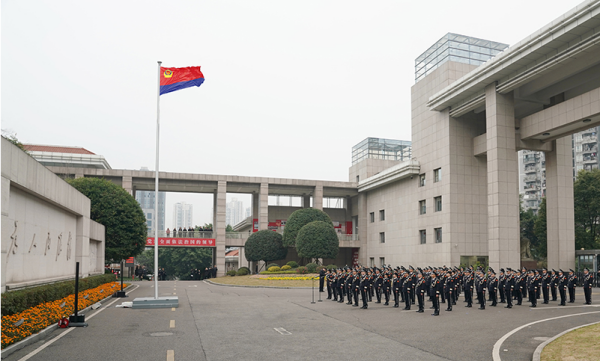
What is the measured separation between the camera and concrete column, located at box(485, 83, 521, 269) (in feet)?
99.9

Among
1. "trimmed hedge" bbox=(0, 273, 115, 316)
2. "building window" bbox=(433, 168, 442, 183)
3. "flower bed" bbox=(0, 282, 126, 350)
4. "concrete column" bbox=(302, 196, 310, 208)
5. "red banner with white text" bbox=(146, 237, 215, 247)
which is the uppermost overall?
"building window" bbox=(433, 168, 442, 183)

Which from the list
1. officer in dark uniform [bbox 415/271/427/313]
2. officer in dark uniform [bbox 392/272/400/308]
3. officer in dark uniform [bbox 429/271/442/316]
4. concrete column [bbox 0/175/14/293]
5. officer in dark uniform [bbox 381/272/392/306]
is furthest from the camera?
officer in dark uniform [bbox 381/272/392/306]

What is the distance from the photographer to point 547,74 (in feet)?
96.1

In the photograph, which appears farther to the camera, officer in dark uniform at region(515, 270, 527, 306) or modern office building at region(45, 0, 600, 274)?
modern office building at region(45, 0, 600, 274)

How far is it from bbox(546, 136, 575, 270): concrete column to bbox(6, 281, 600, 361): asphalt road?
15.9 metres

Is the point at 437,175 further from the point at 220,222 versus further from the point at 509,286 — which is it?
the point at 220,222

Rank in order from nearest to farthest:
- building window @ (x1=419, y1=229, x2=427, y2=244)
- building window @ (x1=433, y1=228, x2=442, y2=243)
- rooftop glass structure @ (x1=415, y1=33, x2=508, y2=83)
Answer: building window @ (x1=433, y1=228, x2=442, y2=243) < rooftop glass structure @ (x1=415, y1=33, x2=508, y2=83) < building window @ (x1=419, y1=229, x2=427, y2=244)

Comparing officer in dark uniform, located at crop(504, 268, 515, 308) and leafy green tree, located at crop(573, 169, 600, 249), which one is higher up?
leafy green tree, located at crop(573, 169, 600, 249)

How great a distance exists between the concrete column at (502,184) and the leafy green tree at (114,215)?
24834 millimetres

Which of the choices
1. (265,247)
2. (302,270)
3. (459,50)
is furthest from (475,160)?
(265,247)

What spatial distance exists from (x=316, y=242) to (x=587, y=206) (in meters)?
26.3

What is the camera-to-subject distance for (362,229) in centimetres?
5384

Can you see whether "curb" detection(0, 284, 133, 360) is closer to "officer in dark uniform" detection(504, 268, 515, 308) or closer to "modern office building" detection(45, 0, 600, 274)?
"officer in dark uniform" detection(504, 268, 515, 308)

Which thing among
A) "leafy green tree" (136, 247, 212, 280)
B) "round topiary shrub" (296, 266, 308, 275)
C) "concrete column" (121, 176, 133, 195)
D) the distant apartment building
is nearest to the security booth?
"round topiary shrub" (296, 266, 308, 275)
